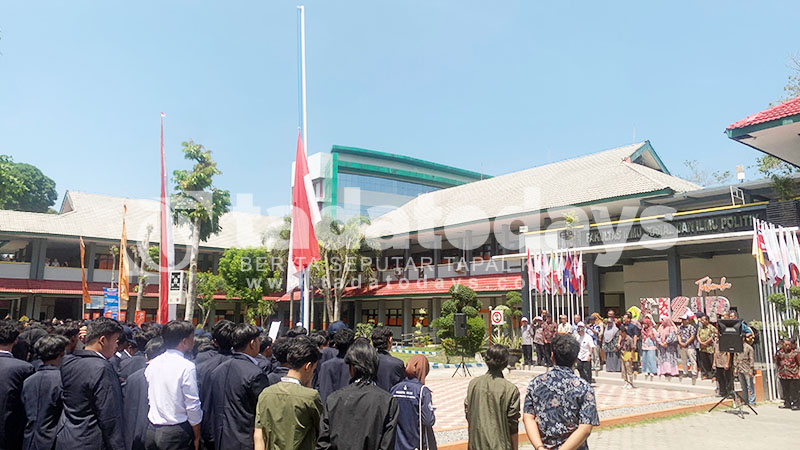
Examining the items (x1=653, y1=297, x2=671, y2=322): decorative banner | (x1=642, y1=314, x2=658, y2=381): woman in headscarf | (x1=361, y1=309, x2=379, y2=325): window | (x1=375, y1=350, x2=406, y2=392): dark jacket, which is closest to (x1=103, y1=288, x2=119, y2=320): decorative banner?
(x1=375, y1=350, x2=406, y2=392): dark jacket

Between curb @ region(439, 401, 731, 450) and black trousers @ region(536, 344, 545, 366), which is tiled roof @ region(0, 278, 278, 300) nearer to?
black trousers @ region(536, 344, 545, 366)

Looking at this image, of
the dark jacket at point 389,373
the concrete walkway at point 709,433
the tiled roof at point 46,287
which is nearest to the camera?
the dark jacket at point 389,373

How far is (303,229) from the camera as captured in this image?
11.3 meters

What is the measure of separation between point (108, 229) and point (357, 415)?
1399 inches

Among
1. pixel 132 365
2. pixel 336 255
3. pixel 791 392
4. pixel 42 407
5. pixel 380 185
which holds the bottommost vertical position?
pixel 791 392

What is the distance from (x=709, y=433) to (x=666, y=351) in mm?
7327

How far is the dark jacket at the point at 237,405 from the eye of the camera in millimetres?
4324

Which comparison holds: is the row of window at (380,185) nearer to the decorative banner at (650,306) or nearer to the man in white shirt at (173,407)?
the decorative banner at (650,306)

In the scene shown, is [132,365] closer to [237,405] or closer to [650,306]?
[237,405]

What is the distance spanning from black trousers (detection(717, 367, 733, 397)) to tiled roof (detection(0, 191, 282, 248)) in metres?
31.8

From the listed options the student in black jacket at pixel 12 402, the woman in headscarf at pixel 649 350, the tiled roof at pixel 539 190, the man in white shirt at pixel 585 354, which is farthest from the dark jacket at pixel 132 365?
the tiled roof at pixel 539 190

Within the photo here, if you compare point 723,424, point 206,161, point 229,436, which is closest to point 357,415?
point 229,436

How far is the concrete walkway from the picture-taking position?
817cm

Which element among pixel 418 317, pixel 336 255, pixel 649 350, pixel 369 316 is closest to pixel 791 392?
pixel 649 350
